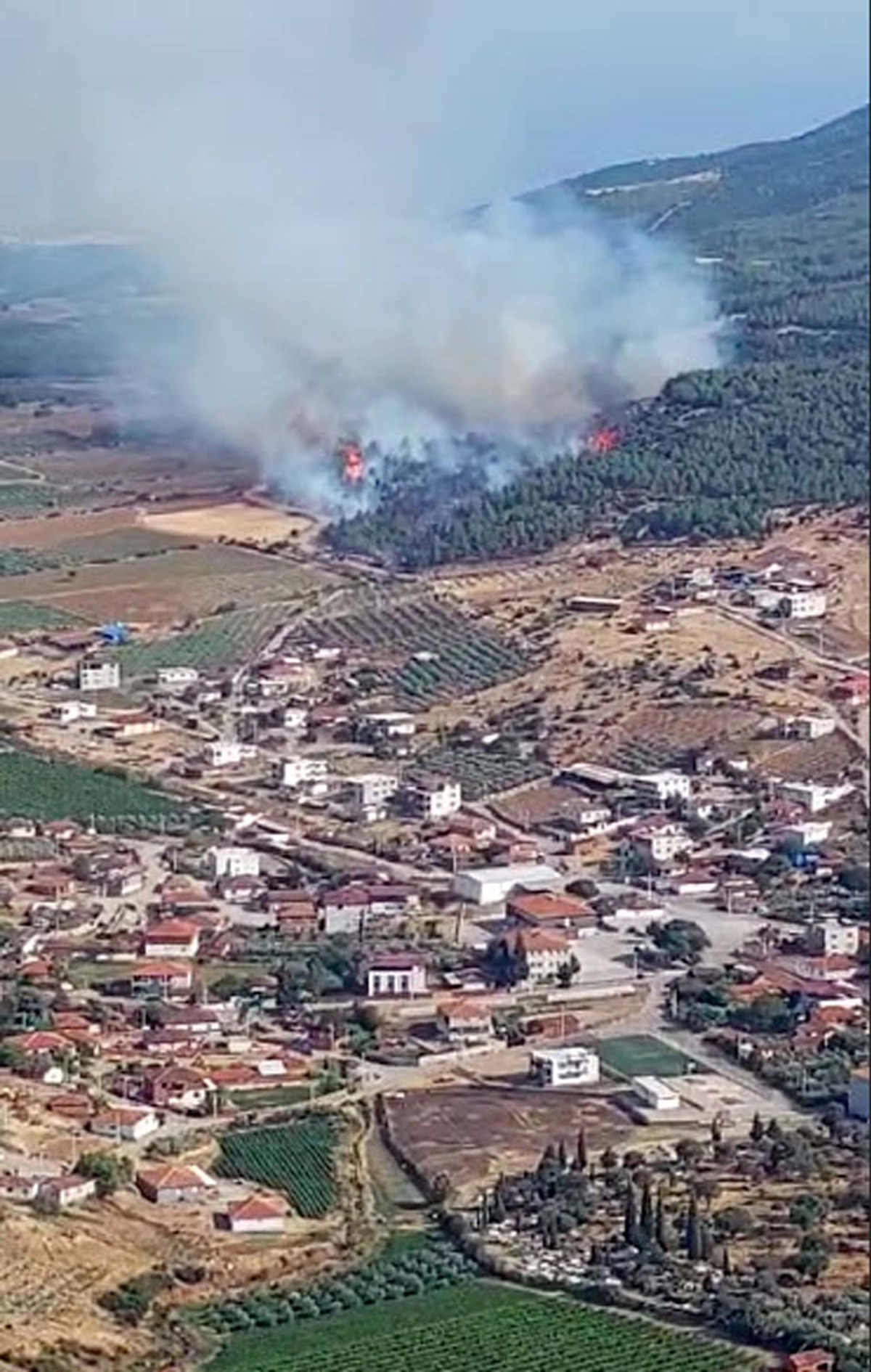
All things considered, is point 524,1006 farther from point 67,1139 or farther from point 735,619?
point 735,619

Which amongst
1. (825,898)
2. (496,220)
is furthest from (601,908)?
(496,220)

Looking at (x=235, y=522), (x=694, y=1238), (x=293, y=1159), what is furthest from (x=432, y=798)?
(x=694, y=1238)

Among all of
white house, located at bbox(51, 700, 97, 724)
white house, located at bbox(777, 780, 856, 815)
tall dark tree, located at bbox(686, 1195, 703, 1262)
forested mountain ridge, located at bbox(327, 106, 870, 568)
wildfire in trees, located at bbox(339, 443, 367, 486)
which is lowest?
tall dark tree, located at bbox(686, 1195, 703, 1262)

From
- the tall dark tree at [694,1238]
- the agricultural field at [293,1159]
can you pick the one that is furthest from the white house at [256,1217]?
the tall dark tree at [694,1238]

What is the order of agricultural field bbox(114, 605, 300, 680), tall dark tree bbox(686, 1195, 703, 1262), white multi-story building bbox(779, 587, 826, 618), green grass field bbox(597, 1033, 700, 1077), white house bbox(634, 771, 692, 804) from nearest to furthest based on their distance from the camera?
tall dark tree bbox(686, 1195, 703, 1262)
white multi-story building bbox(779, 587, 826, 618)
green grass field bbox(597, 1033, 700, 1077)
white house bbox(634, 771, 692, 804)
agricultural field bbox(114, 605, 300, 680)

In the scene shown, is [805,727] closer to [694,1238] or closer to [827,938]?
[827,938]

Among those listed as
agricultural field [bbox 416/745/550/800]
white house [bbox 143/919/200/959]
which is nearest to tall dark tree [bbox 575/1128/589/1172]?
white house [bbox 143/919/200/959]

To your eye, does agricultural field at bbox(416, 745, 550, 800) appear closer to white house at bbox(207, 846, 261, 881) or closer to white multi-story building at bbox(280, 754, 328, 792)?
white multi-story building at bbox(280, 754, 328, 792)
